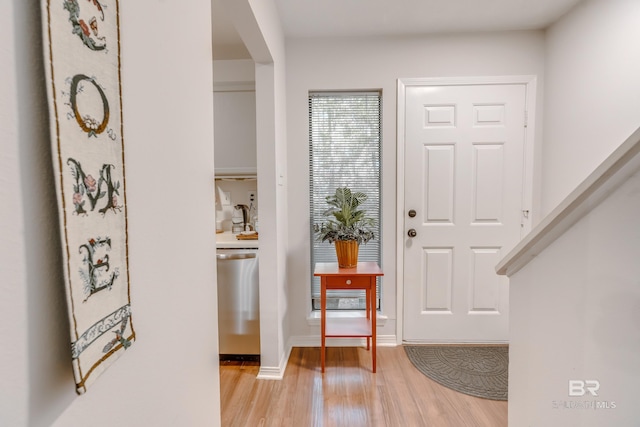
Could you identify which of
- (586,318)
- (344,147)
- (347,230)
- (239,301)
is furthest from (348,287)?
(586,318)

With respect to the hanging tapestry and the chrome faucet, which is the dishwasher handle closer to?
the chrome faucet

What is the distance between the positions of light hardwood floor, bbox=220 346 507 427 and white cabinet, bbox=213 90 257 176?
60.2 inches

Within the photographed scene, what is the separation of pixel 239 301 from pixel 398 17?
7.68 feet

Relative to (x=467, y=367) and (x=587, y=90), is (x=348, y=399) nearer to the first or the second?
(x=467, y=367)

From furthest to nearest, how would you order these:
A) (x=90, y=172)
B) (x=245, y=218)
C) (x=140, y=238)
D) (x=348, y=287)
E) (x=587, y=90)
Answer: (x=245, y=218) → (x=348, y=287) → (x=587, y=90) → (x=140, y=238) → (x=90, y=172)

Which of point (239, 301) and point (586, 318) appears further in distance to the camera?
point (239, 301)

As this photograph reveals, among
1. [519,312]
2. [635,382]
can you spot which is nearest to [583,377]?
[635,382]

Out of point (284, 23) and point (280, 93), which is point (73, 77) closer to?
point (280, 93)

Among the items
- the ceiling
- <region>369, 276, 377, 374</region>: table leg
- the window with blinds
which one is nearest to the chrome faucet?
the window with blinds

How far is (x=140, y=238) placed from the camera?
0.66m

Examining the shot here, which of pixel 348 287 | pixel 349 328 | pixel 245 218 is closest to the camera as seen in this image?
pixel 348 287

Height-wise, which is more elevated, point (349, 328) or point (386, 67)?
point (386, 67)

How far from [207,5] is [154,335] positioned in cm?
97

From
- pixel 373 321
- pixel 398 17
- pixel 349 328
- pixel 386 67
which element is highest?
pixel 398 17
